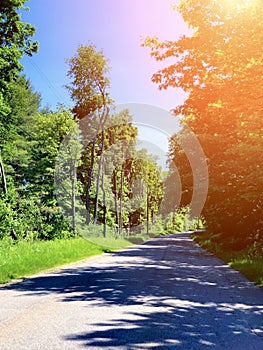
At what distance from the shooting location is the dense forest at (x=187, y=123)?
10016 mm

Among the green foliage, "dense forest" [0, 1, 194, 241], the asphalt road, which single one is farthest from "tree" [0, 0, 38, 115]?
the asphalt road

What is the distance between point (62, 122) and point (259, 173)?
86.6ft

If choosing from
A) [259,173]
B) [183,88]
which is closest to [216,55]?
[183,88]

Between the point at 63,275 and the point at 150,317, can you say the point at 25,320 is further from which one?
the point at 63,275

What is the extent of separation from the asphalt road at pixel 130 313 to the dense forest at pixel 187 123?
17.2 feet

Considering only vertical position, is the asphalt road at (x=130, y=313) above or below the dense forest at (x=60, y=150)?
below

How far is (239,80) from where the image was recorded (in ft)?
34.5

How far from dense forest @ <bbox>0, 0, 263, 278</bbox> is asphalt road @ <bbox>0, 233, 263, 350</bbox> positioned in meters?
5.24

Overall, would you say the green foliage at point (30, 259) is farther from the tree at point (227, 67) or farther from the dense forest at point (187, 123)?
the tree at point (227, 67)

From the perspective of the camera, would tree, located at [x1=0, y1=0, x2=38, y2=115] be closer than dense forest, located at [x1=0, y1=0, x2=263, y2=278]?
No

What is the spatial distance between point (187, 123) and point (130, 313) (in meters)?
23.6

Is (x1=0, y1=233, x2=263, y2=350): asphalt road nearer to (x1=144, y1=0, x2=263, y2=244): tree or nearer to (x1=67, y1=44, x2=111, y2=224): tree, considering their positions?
(x1=144, y1=0, x2=263, y2=244): tree

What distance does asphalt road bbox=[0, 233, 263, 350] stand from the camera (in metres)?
5.02

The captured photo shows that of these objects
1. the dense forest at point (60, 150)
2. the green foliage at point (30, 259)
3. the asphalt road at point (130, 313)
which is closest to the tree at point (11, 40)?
the dense forest at point (60, 150)
